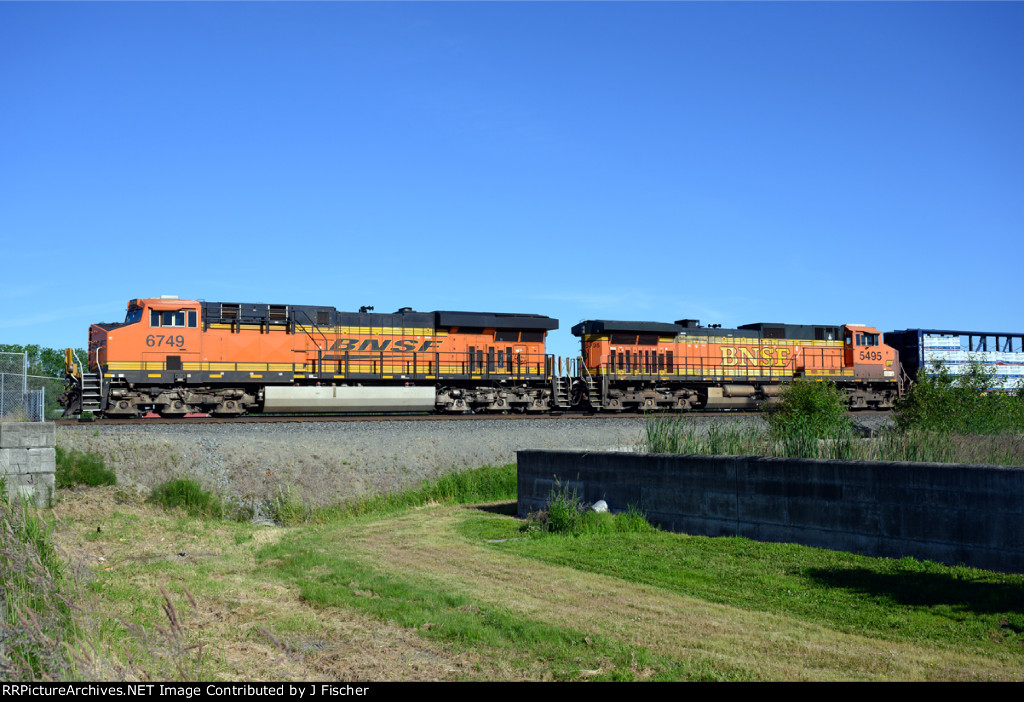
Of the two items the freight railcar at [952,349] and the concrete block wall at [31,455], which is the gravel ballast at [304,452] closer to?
the concrete block wall at [31,455]

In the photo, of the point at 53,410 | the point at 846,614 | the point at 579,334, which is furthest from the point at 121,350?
the point at 846,614

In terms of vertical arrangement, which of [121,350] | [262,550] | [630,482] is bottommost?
[262,550]

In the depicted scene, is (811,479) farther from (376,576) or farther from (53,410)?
(53,410)

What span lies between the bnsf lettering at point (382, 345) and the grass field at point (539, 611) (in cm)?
1495

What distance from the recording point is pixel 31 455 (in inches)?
543

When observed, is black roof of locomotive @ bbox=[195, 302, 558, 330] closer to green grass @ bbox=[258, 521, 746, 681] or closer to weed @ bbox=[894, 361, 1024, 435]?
weed @ bbox=[894, 361, 1024, 435]

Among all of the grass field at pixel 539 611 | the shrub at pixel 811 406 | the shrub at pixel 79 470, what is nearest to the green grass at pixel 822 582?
the grass field at pixel 539 611

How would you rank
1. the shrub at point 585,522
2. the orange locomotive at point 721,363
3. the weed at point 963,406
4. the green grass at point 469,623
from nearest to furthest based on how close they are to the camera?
the green grass at point 469,623, the shrub at point 585,522, the weed at point 963,406, the orange locomotive at point 721,363

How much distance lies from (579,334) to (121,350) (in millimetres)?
16378

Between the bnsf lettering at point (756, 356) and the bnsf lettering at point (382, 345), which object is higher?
the bnsf lettering at point (382, 345)

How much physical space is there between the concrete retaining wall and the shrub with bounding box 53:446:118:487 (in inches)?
365

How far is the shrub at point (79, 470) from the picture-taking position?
49.5 ft

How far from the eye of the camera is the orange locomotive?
30391mm

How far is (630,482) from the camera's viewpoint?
463 inches
